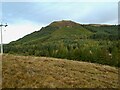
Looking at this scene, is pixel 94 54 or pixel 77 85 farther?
pixel 94 54

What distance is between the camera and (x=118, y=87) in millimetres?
31625

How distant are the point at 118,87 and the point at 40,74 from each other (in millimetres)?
8916

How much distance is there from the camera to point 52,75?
32875 mm

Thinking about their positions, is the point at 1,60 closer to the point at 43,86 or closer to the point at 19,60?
the point at 19,60

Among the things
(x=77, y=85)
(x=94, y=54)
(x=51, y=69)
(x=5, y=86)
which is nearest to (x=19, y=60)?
(x=51, y=69)

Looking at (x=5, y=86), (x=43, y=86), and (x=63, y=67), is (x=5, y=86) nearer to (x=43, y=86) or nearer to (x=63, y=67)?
(x=43, y=86)

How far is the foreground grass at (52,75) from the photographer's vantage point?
30156 mm

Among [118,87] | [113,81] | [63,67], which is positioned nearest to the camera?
[118,87]

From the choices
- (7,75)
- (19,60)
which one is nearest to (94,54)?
(19,60)

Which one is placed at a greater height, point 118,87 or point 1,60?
point 1,60

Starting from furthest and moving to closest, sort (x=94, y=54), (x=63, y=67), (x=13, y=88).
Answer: (x=94, y=54)
(x=63, y=67)
(x=13, y=88)

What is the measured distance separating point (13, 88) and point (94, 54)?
7460 centimetres

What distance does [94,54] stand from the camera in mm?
101625

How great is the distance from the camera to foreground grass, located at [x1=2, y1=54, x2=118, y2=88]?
30.2 metres
